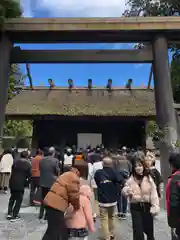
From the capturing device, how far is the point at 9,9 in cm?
777

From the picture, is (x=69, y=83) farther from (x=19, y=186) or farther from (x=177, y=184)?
(x=177, y=184)

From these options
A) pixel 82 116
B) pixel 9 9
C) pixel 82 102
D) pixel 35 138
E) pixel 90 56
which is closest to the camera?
pixel 9 9

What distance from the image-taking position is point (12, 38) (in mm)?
7961

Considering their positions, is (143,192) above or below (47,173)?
below

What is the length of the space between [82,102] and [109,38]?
747cm

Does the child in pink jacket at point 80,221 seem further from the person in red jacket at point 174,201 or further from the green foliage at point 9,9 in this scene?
the green foliage at point 9,9

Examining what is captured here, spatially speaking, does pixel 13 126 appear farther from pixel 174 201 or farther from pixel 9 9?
pixel 174 201

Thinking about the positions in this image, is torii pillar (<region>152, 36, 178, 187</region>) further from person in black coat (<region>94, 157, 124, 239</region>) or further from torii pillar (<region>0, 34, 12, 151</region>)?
torii pillar (<region>0, 34, 12, 151</region>)

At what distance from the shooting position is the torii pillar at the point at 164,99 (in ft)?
23.4

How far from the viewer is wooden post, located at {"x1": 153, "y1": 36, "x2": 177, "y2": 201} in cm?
712

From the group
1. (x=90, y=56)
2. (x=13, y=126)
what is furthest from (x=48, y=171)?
(x=13, y=126)

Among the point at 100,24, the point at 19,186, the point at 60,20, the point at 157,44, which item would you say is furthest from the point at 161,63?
the point at 19,186

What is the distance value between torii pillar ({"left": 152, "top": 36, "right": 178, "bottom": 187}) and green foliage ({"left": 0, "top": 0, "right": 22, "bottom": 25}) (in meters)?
4.06

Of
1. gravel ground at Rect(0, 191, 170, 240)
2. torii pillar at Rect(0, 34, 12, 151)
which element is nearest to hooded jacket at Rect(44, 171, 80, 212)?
gravel ground at Rect(0, 191, 170, 240)
